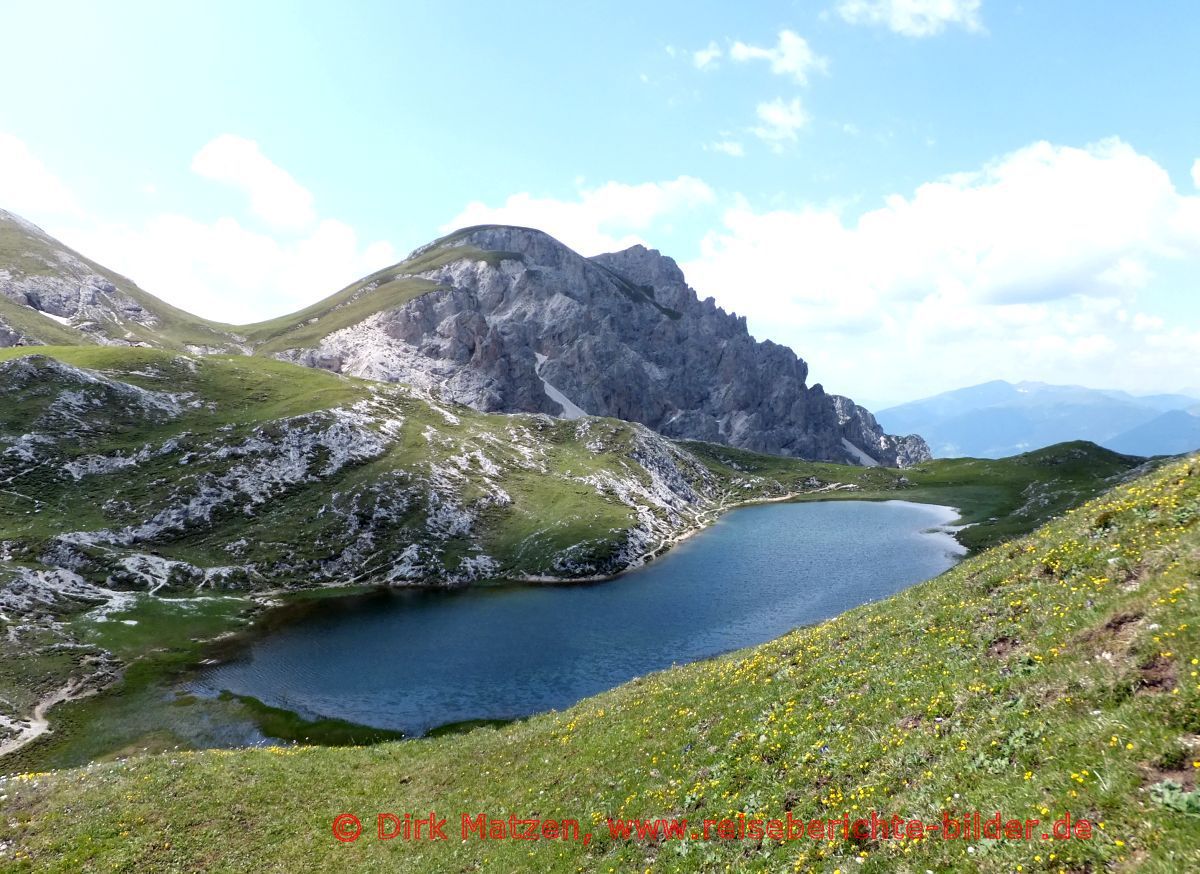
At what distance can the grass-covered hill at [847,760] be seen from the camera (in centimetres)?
966

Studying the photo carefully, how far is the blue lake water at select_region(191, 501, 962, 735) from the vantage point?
6084 cm

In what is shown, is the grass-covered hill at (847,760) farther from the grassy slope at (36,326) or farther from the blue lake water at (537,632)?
the grassy slope at (36,326)

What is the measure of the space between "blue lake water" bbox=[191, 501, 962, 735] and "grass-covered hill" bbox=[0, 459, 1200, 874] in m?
29.2

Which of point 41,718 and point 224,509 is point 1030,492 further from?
point 41,718

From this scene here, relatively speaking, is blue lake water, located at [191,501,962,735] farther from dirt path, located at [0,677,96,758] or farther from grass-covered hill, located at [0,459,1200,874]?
grass-covered hill, located at [0,459,1200,874]

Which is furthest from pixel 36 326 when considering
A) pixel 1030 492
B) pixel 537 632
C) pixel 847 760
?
pixel 1030 492

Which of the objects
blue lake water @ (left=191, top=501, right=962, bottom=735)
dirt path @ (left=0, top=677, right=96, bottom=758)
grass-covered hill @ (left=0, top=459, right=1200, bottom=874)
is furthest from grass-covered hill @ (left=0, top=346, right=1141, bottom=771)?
grass-covered hill @ (left=0, top=459, right=1200, bottom=874)

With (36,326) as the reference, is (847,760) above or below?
below

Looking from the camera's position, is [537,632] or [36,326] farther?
[36,326]

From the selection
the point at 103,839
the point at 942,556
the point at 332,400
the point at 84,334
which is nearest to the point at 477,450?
the point at 332,400

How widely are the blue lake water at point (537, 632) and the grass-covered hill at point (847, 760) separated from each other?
29.2 meters

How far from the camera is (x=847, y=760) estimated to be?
14.4m

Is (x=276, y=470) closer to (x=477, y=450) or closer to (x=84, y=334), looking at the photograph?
(x=477, y=450)

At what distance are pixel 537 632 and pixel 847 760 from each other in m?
69.3
